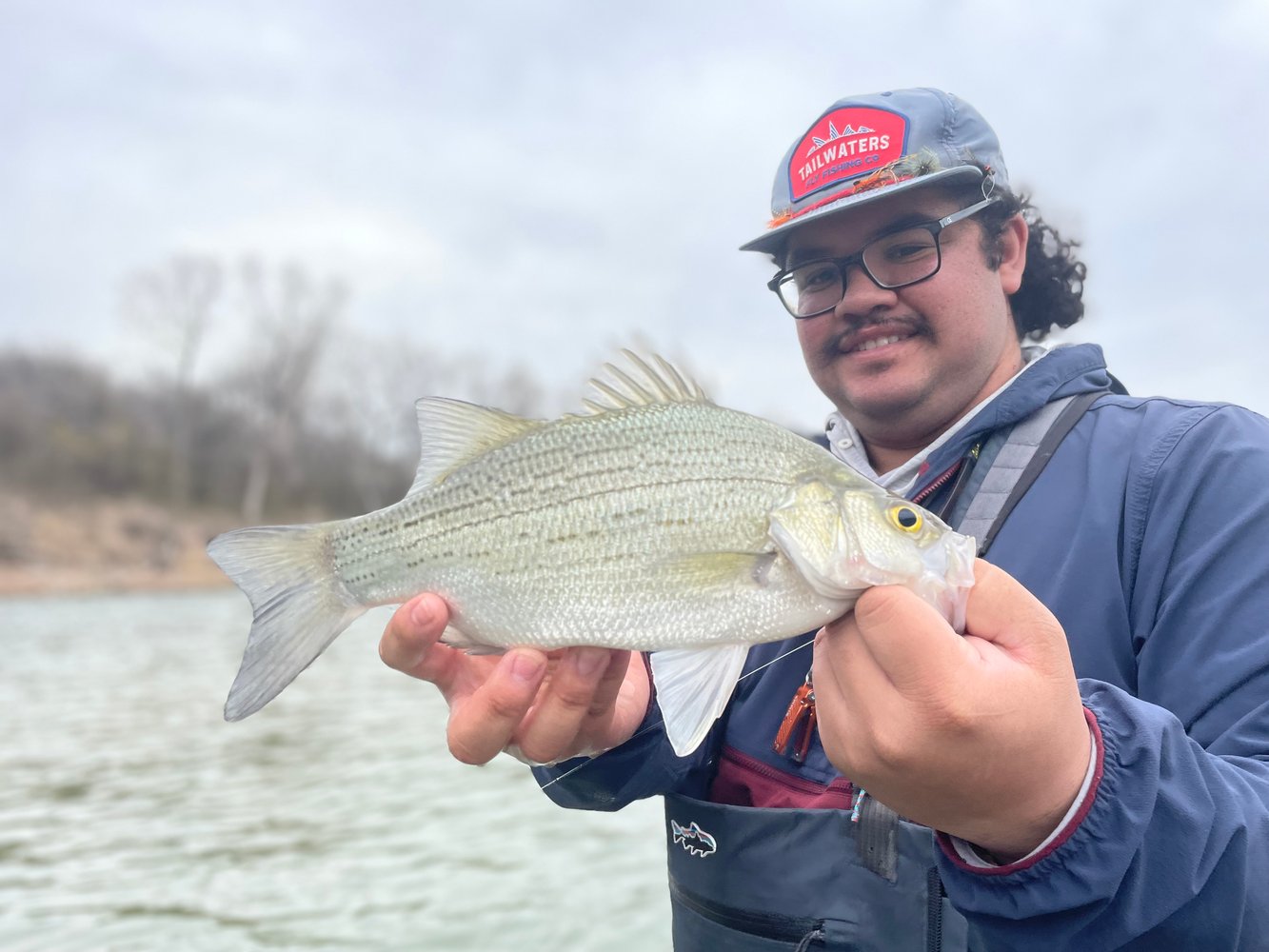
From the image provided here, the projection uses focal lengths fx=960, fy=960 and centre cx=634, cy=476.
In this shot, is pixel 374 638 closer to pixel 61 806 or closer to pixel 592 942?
pixel 61 806

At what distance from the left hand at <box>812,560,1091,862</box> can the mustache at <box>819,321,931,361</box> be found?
145cm

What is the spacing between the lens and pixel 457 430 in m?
2.58

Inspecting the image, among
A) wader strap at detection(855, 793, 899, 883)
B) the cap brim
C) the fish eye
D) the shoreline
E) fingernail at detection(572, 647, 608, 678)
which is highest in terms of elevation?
the cap brim

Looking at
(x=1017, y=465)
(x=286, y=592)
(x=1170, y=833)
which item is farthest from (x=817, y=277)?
(x=1170, y=833)

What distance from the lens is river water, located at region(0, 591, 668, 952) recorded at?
5.35 meters

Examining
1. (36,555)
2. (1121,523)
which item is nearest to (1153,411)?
(1121,523)

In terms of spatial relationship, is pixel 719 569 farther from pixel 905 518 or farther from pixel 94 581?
pixel 94 581

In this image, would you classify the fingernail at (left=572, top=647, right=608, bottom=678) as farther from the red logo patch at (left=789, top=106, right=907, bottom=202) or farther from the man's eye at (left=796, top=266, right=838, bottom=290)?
the red logo patch at (left=789, top=106, right=907, bottom=202)

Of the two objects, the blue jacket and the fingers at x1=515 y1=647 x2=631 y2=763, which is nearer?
the blue jacket

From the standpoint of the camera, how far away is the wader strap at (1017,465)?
99.7 inches

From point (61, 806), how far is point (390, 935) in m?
3.75

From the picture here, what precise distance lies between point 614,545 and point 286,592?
2.79 feet

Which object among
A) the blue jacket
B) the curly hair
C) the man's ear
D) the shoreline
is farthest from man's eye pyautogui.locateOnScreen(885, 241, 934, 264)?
the shoreline

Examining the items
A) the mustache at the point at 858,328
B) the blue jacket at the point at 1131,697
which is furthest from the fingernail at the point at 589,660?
the mustache at the point at 858,328
